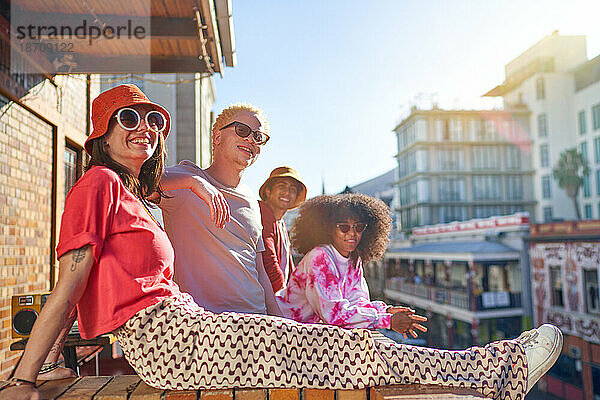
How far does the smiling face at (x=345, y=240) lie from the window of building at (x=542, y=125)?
1703 inches

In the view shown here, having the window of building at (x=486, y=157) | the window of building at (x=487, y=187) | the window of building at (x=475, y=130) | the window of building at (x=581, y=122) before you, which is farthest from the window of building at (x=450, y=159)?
the window of building at (x=581, y=122)

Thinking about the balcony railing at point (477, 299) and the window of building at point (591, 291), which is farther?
the balcony railing at point (477, 299)

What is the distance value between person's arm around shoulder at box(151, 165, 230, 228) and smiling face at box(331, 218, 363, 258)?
0.79m

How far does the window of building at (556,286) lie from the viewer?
18031mm

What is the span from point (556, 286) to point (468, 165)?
2397cm

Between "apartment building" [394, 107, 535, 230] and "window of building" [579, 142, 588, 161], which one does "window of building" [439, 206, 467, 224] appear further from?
"window of building" [579, 142, 588, 161]

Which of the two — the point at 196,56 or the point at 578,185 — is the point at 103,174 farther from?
the point at 578,185

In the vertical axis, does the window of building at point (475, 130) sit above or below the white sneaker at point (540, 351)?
above

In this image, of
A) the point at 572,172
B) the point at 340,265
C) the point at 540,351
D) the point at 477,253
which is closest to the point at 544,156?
the point at 572,172

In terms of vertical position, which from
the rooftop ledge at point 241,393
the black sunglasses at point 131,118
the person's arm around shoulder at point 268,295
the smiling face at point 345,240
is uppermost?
the black sunglasses at point 131,118

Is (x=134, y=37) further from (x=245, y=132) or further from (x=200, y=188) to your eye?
(x=200, y=188)

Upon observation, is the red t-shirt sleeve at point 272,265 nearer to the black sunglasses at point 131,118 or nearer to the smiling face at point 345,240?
Result: the smiling face at point 345,240

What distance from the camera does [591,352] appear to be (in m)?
15.4

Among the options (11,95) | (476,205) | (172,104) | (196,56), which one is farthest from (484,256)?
(476,205)
